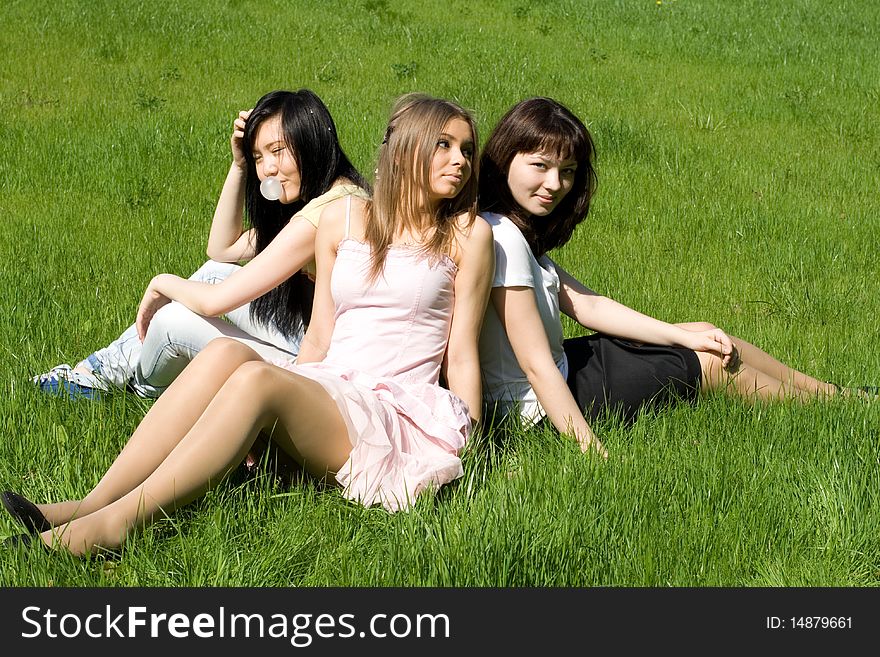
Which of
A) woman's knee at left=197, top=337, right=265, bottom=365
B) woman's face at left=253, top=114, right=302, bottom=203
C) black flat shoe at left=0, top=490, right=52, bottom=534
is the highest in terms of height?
woman's face at left=253, top=114, right=302, bottom=203

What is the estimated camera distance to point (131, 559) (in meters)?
2.77

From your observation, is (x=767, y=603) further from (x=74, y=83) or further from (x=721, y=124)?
(x=74, y=83)

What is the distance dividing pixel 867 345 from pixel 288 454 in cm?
326

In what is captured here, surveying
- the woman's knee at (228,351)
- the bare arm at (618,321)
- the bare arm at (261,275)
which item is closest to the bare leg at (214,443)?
A: the woman's knee at (228,351)

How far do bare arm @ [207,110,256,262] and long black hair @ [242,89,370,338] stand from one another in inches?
2.0

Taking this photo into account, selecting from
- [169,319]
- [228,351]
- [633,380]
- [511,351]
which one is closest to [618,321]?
[633,380]

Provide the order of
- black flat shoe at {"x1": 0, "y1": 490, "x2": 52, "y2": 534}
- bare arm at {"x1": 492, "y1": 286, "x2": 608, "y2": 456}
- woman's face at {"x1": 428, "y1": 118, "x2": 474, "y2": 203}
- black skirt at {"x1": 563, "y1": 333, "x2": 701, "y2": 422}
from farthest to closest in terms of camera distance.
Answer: black skirt at {"x1": 563, "y1": 333, "x2": 701, "y2": 422}, bare arm at {"x1": 492, "y1": 286, "x2": 608, "y2": 456}, woman's face at {"x1": 428, "y1": 118, "x2": 474, "y2": 203}, black flat shoe at {"x1": 0, "y1": 490, "x2": 52, "y2": 534}

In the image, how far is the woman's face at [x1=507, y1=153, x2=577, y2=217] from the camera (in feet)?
12.1

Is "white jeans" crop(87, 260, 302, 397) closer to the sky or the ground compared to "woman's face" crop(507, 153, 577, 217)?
closer to the ground

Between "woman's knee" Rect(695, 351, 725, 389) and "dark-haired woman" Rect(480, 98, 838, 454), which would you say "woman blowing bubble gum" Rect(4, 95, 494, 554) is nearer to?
"dark-haired woman" Rect(480, 98, 838, 454)

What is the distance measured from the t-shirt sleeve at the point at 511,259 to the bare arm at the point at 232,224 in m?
1.29

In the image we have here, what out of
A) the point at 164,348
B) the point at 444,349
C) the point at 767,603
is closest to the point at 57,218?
the point at 164,348

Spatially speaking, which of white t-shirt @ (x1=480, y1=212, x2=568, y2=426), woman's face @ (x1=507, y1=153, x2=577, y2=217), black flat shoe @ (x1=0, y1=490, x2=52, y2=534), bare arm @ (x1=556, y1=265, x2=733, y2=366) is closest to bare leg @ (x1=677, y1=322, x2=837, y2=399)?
bare arm @ (x1=556, y1=265, x2=733, y2=366)

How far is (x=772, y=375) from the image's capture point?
13.6ft
